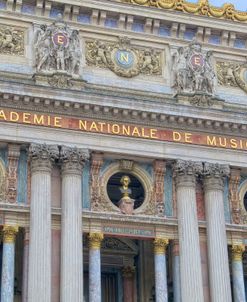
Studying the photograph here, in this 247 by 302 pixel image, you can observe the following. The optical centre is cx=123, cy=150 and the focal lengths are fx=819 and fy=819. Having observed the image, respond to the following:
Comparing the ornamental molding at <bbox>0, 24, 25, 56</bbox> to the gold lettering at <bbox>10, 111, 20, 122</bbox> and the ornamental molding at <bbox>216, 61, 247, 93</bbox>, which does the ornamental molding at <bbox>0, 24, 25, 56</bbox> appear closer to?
the gold lettering at <bbox>10, 111, 20, 122</bbox>

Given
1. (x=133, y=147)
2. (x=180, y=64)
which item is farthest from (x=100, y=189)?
(x=180, y=64)

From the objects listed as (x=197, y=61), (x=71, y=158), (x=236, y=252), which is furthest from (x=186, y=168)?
(x=197, y=61)

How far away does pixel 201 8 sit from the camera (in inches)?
1341

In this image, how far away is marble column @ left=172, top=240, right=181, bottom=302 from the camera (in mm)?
30141

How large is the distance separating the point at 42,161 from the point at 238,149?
8.13m

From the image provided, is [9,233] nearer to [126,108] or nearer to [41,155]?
[41,155]

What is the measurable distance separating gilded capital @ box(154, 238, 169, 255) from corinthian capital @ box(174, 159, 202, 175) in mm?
2688


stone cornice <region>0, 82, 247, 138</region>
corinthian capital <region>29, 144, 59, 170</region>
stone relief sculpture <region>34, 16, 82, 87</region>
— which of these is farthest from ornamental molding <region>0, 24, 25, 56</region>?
corinthian capital <region>29, 144, 59, 170</region>

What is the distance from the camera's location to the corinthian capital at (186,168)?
102ft

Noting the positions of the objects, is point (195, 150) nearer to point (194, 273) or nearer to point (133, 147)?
point (133, 147)

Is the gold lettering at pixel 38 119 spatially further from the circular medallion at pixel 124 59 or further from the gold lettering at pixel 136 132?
the circular medallion at pixel 124 59

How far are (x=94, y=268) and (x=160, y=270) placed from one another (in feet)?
8.51

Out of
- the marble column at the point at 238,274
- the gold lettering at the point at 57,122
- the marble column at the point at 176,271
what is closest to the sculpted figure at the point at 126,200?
the marble column at the point at 176,271

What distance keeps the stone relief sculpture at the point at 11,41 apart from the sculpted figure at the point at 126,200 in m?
6.23
